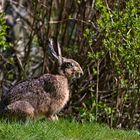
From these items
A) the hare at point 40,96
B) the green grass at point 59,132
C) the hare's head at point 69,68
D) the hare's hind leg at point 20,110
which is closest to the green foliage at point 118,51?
the hare's head at point 69,68

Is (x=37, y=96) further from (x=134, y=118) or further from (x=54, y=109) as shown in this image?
(x=134, y=118)

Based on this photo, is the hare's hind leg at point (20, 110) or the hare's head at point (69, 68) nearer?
the hare's hind leg at point (20, 110)

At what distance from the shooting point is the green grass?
8305 mm

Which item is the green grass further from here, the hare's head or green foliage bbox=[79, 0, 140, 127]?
green foliage bbox=[79, 0, 140, 127]

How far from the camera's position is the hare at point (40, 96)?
9.88 meters

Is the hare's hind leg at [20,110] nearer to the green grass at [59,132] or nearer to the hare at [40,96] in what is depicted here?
the hare at [40,96]

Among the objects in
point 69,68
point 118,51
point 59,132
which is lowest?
point 59,132

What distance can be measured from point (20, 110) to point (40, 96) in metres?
0.54

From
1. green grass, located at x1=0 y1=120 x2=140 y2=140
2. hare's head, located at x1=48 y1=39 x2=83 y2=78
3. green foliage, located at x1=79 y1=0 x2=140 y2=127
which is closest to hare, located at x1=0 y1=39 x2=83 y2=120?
hare's head, located at x1=48 y1=39 x2=83 y2=78

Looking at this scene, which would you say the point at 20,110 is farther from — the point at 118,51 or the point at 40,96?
the point at 118,51

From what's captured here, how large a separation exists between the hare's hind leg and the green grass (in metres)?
0.42

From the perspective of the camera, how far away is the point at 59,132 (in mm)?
8758

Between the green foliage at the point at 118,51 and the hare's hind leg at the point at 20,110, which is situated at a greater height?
the green foliage at the point at 118,51

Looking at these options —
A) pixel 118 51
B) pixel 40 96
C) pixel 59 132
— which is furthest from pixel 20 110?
pixel 118 51
